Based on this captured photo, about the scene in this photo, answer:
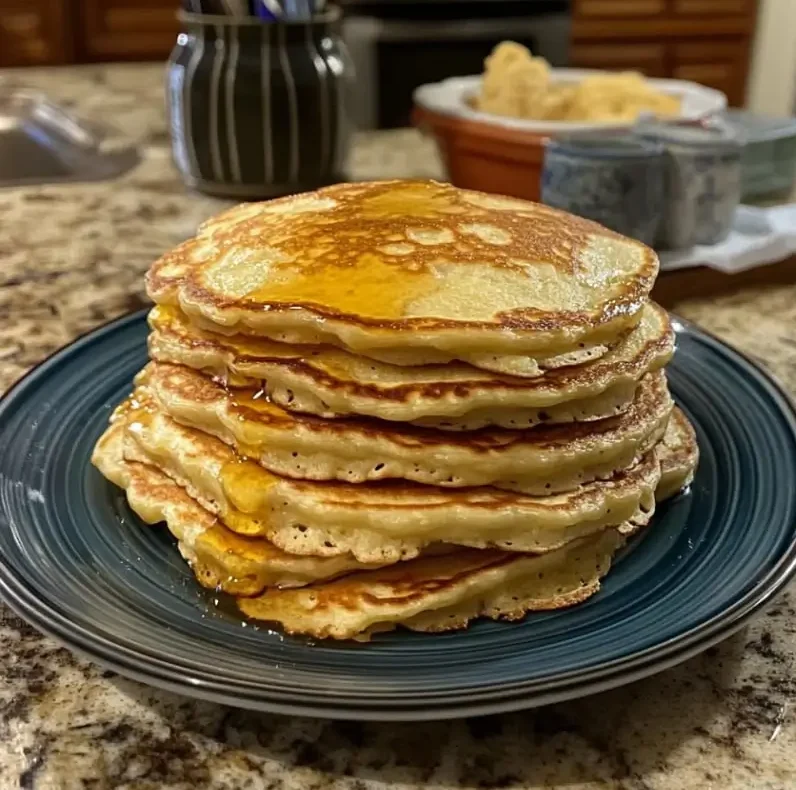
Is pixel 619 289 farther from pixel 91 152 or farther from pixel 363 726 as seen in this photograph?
pixel 91 152

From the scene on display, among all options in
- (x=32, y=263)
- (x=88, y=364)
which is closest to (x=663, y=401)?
(x=88, y=364)

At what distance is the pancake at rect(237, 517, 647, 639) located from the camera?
26.6 inches

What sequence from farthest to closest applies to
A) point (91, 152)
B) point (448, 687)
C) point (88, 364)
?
point (91, 152) < point (88, 364) < point (448, 687)

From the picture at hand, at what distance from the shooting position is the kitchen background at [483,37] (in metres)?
3.41

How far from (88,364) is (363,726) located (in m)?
0.56

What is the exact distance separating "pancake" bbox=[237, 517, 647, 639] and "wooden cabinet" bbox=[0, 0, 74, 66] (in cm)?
439

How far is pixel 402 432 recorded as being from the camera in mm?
699

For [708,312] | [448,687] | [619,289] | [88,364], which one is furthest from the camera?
[708,312]

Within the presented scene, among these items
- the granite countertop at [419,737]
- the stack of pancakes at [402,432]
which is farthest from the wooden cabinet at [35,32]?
the granite countertop at [419,737]

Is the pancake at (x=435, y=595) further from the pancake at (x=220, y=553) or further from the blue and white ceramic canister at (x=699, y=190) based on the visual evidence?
the blue and white ceramic canister at (x=699, y=190)

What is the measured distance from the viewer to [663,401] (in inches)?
32.1

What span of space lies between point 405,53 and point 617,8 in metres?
1.90

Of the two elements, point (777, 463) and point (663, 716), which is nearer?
point (663, 716)

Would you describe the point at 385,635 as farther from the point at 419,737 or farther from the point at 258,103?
the point at 258,103
